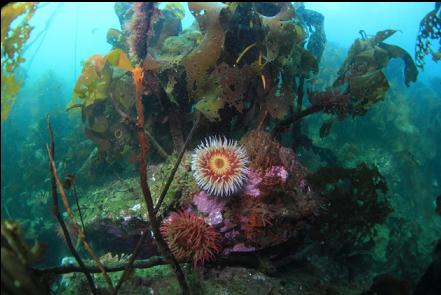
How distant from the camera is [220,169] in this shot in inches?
129

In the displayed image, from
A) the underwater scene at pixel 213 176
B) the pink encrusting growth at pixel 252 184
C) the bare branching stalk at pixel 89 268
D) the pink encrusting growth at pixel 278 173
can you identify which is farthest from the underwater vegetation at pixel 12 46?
the pink encrusting growth at pixel 278 173

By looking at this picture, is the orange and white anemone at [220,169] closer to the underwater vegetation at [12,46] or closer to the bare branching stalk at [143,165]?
the bare branching stalk at [143,165]

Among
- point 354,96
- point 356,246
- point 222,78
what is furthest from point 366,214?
point 222,78

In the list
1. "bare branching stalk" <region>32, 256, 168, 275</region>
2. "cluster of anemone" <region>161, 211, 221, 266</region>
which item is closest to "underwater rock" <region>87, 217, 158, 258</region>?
"cluster of anemone" <region>161, 211, 221, 266</region>

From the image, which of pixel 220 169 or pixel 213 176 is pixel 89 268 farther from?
pixel 220 169

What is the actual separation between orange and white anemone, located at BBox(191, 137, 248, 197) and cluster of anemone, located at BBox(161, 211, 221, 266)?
1.31ft

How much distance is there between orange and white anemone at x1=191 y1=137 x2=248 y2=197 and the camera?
326 cm

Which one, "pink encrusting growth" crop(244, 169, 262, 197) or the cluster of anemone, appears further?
"pink encrusting growth" crop(244, 169, 262, 197)

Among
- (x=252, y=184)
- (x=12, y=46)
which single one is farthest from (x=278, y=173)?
(x=12, y=46)

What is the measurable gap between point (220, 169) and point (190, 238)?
77 cm

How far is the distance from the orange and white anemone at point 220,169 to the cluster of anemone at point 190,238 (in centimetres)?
40

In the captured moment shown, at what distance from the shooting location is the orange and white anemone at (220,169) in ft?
10.7

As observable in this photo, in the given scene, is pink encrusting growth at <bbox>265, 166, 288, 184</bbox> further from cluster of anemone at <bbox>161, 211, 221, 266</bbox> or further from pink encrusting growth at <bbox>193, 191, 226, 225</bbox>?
cluster of anemone at <bbox>161, 211, 221, 266</bbox>

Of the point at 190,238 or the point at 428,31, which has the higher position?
the point at 428,31
